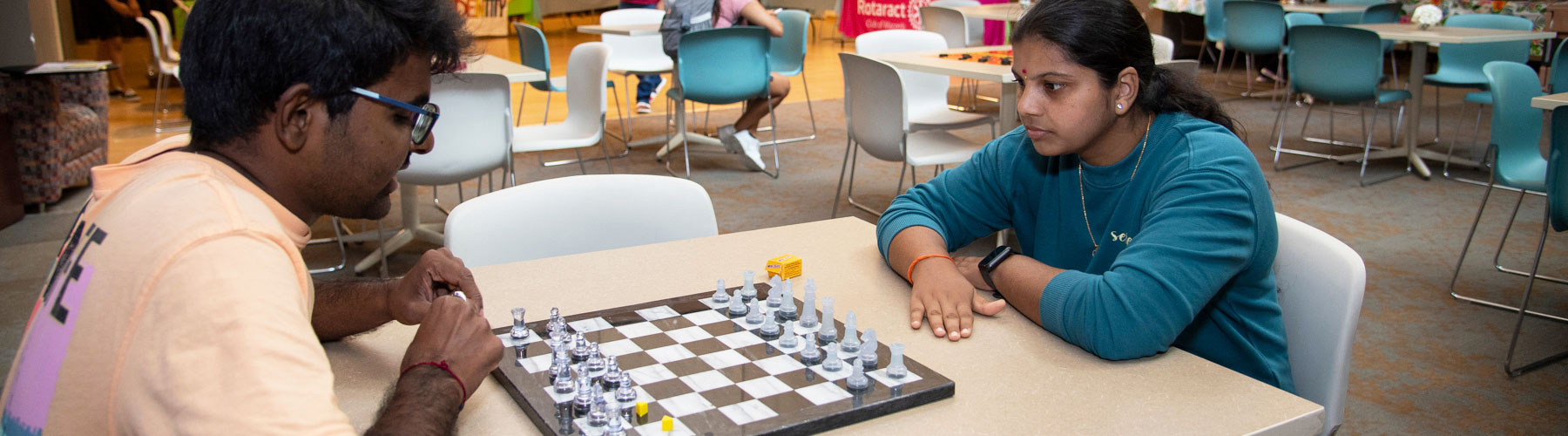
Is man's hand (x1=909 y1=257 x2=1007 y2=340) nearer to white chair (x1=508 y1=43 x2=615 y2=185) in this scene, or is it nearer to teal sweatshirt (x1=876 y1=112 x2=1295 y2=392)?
teal sweatshirt (x1=876 y1=112 x2=1295 y2=392)

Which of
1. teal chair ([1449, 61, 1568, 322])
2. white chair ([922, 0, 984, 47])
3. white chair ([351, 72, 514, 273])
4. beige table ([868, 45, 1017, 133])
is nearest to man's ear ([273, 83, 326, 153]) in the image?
white chair ([351, 72, 514, 273])

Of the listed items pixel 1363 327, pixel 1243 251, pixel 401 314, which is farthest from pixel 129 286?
pixel 1363 327

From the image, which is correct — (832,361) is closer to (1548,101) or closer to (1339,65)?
(1548,101)

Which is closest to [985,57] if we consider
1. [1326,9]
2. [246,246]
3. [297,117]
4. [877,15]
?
[297,117]

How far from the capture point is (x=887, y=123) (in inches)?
165

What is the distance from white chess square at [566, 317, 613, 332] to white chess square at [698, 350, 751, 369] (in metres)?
0.18

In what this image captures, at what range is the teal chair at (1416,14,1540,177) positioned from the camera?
18.6ft

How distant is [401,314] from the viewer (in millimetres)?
1326

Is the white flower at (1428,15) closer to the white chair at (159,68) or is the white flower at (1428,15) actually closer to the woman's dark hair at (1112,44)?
the woman's dark hair at (1112,44)

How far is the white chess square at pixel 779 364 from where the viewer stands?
1.20 metres

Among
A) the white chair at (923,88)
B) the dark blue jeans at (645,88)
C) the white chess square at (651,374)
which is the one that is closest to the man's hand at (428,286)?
the white chess square at (651,374)

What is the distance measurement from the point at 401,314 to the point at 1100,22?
106cm

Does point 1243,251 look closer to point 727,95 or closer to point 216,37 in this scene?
point 216,37

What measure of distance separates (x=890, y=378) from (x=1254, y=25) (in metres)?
7.22
